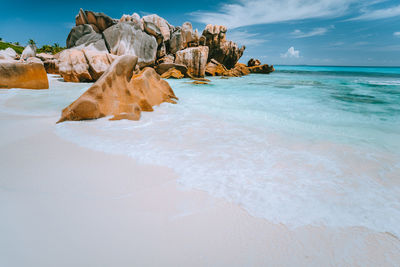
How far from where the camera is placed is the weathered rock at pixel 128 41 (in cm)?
1725

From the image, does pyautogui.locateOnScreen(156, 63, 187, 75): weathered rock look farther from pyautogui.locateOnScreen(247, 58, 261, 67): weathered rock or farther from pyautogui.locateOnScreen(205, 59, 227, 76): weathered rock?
pyautogui.locateOnScreen(247, 58, 261, 67): weathered rock

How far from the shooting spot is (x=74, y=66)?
1119 cm

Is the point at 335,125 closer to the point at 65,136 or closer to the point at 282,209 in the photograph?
the point at 282,209

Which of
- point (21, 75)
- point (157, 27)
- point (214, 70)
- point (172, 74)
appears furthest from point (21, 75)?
point (214, 70)

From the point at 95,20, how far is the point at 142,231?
2250 cm

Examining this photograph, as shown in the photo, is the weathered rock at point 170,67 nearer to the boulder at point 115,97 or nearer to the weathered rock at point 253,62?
the boulder at point 115,97

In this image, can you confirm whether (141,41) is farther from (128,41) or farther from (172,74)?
(172,74)

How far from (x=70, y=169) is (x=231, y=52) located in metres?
33.0

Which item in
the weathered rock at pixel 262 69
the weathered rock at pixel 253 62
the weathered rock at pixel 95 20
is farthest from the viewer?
the weathered rock at pixel 253 62

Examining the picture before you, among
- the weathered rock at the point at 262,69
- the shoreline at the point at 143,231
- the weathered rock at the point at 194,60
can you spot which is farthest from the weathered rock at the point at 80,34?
the weathered rock at the point at 262,69

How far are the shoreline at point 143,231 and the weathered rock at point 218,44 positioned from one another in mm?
28850

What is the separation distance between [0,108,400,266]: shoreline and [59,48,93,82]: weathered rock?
35.8 feet

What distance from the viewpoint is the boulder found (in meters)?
3.89

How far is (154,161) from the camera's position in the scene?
8.05ft
